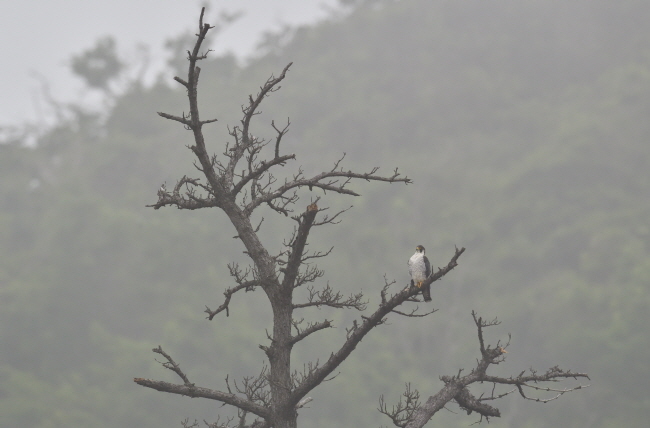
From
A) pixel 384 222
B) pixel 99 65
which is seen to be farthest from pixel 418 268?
pixel 99 65

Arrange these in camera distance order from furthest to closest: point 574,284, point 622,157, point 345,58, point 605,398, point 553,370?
point 345,58, point 622,157, point 574,284, point 605,398, point 553,370

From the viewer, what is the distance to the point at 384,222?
4838cm

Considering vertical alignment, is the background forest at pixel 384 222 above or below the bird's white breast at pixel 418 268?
above

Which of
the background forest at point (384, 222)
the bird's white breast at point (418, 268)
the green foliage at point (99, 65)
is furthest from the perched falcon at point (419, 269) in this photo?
the green foliage at point (99, 65)

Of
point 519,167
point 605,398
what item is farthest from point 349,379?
point 519,167

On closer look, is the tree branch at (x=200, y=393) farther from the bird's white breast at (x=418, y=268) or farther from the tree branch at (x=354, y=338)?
the bird's white breast at (x=418, y=268)

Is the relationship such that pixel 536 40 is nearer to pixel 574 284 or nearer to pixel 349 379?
pixel 574 284

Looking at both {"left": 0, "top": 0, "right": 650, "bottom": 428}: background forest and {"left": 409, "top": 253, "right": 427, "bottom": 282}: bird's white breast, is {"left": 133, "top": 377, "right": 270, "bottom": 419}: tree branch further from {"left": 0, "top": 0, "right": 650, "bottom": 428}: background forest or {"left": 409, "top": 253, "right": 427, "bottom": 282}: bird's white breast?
{"left": 0, "top": 0, "right": 650, "bottom": 428}: background forest

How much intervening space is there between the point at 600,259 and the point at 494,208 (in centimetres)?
911

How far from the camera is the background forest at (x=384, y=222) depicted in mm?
34500

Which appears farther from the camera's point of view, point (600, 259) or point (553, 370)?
point (600, 259)

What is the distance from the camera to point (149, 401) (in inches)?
1321

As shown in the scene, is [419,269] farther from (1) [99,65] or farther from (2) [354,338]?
(1) [99,65]

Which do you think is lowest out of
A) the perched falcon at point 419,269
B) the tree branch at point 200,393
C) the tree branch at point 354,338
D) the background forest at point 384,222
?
the tree branch at point 200,393
